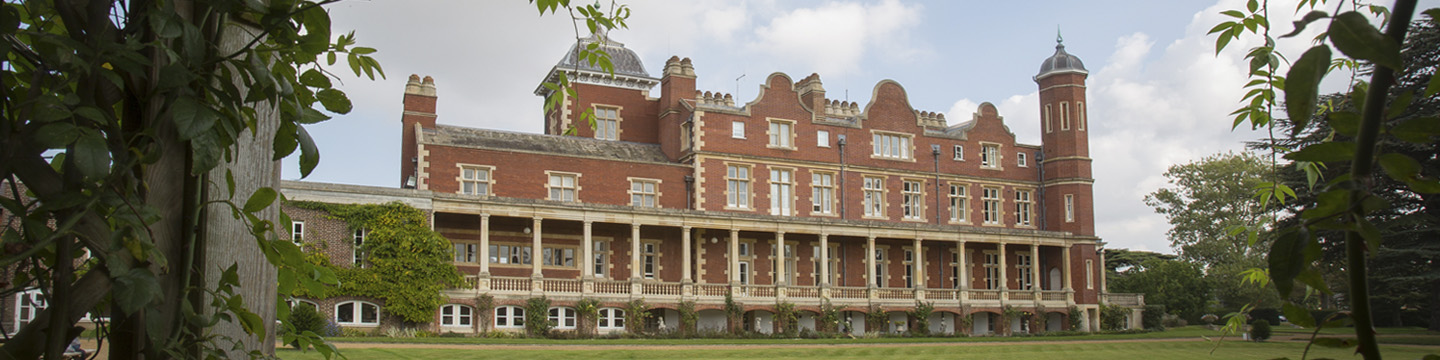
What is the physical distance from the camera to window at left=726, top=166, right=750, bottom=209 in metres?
36.6

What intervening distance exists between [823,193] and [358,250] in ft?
55.5

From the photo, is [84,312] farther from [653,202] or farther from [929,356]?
[653,202]

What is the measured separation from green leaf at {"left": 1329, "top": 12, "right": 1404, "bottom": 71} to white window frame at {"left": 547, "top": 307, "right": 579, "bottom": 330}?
30388mm

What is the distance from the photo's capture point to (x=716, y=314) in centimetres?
3441

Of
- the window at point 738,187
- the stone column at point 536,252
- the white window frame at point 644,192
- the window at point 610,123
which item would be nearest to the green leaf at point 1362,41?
the stone column at point 536,252

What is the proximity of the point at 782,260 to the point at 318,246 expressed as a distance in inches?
596

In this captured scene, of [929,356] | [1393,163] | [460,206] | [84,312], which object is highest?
[460,206]

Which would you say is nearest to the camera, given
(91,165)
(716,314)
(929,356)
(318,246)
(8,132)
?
(91,165)

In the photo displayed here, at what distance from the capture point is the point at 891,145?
40.2 meters

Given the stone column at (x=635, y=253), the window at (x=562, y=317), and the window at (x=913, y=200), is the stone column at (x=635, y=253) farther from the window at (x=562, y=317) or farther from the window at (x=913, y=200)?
the window at (x=913, y=200)

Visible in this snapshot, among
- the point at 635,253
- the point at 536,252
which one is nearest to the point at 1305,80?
the point at 536,252

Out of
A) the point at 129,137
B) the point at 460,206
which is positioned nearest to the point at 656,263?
the point at 460,206

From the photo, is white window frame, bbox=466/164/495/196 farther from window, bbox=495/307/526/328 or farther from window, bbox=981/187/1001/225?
window, bbox=981/187/1001/225

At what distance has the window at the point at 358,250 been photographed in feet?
93.1
